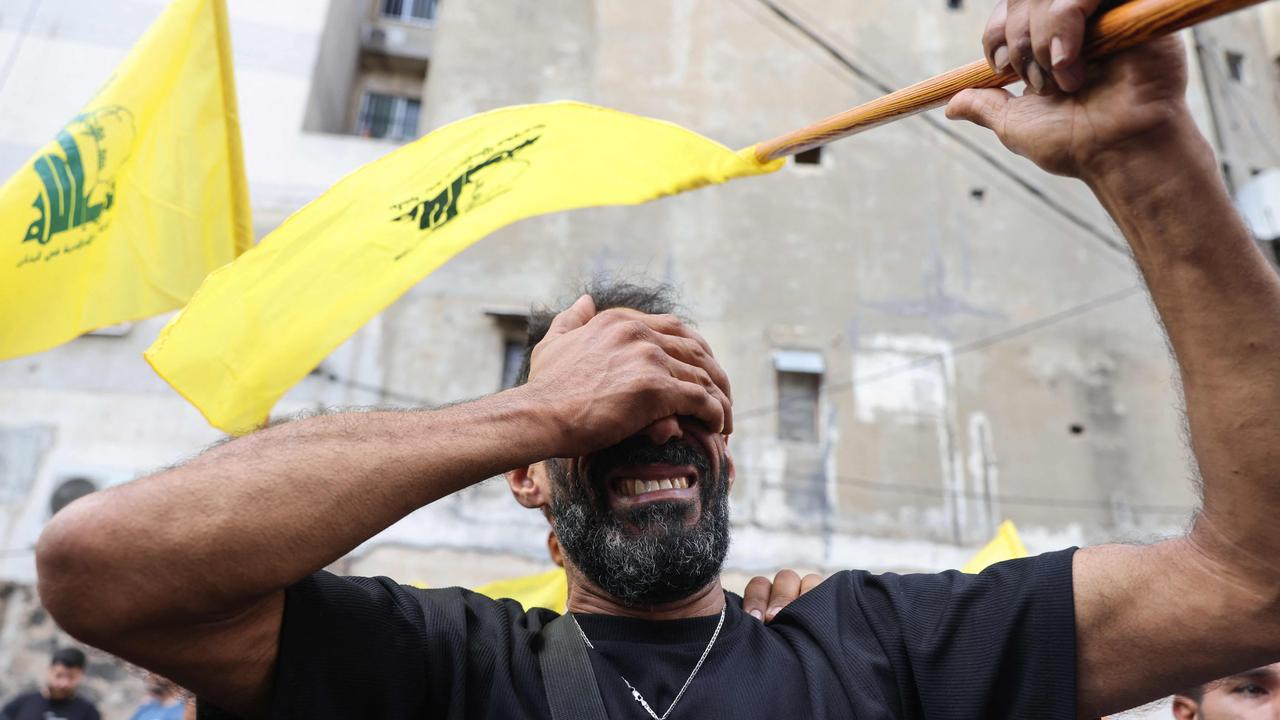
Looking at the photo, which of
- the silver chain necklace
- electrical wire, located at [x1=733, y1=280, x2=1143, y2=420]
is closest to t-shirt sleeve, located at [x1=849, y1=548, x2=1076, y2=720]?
the silver chain necklace

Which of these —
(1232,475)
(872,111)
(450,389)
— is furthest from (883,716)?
(450,389)

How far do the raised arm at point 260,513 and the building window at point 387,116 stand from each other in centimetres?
1576

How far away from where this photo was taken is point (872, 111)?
1903 mm

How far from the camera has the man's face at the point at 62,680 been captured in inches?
224

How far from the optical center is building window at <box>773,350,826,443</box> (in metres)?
12.7

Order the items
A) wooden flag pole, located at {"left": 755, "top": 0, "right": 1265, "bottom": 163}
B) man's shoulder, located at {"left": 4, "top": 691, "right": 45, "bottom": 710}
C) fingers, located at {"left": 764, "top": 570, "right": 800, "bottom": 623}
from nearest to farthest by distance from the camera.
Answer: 1. wooden flag pole, located at {"left": 755, "top": 0, "right": 1265, "bottom": 163}
2. fingers, located at {"left": 764, "top": 570, "right": 800, "bottom": 623}
3. man's shoulder, located at {"left": 4, "top": 691, "right": 45, "bottom": 710}

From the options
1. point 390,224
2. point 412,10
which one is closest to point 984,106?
point 390,224

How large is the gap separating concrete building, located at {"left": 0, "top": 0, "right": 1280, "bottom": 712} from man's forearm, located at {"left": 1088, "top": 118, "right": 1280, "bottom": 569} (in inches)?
399

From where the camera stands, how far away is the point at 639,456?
6.51 feet

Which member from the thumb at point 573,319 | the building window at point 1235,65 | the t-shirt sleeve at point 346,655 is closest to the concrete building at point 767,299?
the building window at point 1235,65

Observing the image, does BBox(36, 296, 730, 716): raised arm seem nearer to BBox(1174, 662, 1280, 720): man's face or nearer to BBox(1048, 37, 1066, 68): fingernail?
BBox(1048, 37, 1066, 68): fingernail

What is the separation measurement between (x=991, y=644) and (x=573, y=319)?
1120 mm

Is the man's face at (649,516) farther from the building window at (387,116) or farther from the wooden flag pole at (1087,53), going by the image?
the building window at (387,116)

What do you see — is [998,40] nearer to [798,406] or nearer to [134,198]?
[134,198]
